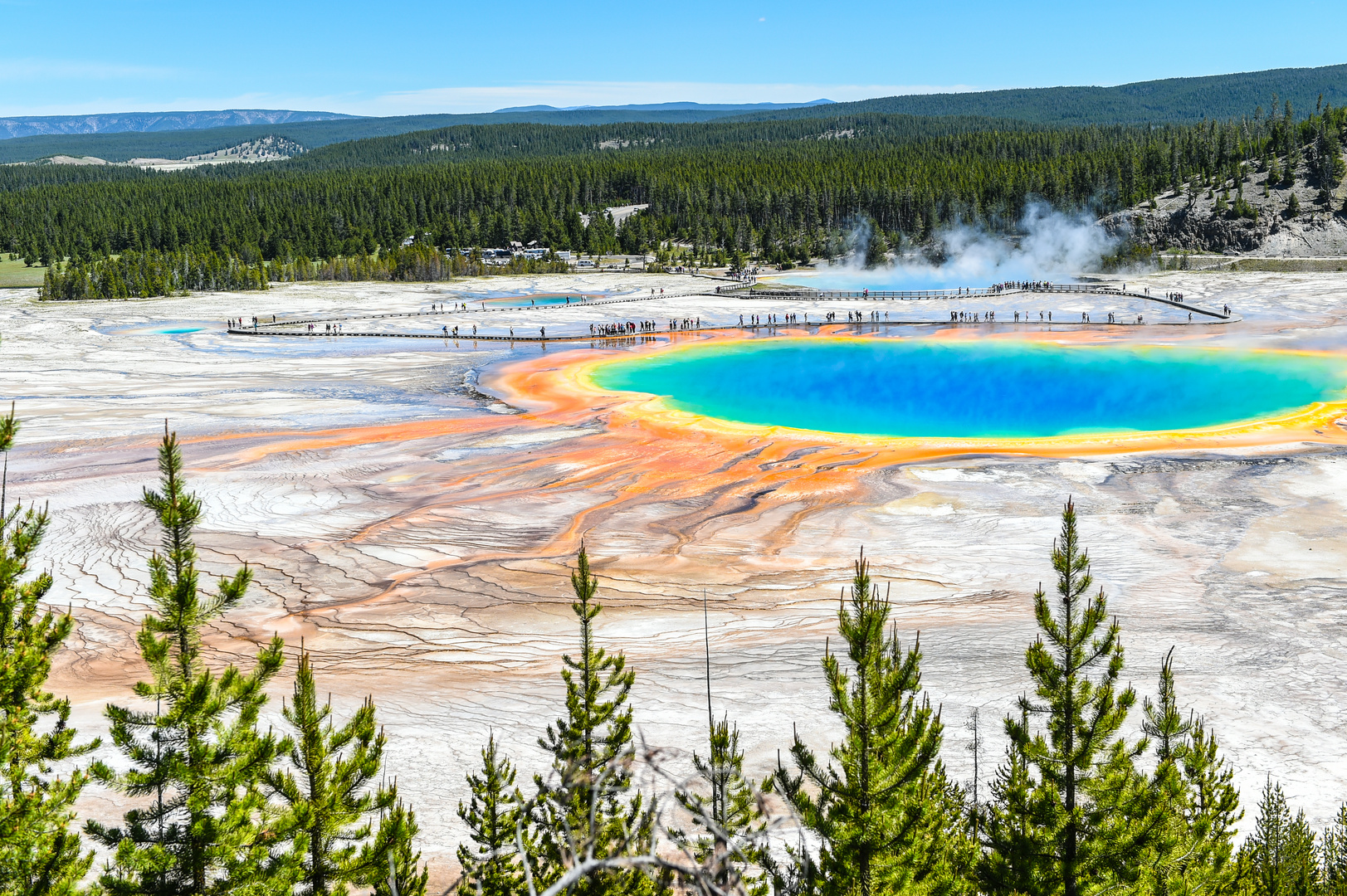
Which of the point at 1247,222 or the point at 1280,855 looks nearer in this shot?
the point at 1280,855

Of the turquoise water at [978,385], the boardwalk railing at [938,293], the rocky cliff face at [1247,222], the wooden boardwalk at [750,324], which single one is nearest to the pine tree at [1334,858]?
the turquoise water at [978,385]

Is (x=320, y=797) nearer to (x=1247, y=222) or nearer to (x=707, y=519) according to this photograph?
(x=707, y=519)

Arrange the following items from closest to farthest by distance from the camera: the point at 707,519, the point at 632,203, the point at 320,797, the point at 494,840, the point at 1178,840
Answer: the point at 320,797, the point at 1178,840, the point at 494,840, the point at 707,519, the point at 632,203

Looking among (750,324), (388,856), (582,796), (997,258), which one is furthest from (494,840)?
(997,258)

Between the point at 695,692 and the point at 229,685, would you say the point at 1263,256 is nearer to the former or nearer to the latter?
the point at 695,692

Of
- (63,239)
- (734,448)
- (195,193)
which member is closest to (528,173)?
(195,193)

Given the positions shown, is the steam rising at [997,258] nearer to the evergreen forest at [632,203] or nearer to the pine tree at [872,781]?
the evergreen forest at [632,203]

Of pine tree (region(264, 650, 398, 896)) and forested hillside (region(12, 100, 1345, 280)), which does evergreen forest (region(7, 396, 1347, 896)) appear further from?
forested hillside (region(12, 100, 1345, 280))

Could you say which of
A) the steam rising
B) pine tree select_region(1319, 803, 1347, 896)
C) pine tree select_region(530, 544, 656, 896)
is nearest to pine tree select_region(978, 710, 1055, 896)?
pine tree select_region(530, 544, 656, 896)
